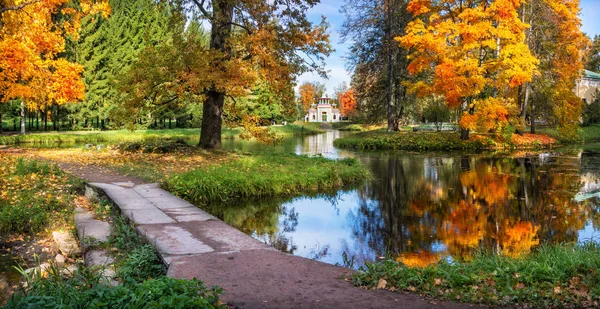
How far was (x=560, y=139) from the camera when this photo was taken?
112 ft

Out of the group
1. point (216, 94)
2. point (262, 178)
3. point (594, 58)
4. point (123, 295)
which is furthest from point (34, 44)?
point (594, 58)

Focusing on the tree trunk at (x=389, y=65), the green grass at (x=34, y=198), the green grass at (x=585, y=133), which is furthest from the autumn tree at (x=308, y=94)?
the green grass at (x=34, y=198)

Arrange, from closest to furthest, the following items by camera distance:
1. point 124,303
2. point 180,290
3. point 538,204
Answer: point 124,303 → point 180,290 → point 538,204

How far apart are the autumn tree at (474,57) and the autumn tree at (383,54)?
5639 millimetres

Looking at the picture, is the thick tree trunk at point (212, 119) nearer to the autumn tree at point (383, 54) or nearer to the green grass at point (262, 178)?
the green grass at point (262, 178)

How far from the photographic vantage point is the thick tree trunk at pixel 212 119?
18.4 metres

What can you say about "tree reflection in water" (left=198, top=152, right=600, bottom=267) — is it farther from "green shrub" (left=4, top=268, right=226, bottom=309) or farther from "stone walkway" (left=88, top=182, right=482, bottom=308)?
"green shrub" (left=4, top=268, right=226, bottom=309)

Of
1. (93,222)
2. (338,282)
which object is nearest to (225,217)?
(93,222)

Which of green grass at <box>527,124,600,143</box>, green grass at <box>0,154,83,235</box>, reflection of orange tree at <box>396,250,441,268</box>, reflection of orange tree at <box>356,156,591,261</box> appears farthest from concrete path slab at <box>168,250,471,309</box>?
green grass at <box>527,124,600,143</box>

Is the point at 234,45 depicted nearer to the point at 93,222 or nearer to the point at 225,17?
the point at 225,17

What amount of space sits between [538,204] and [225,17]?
1171 centimetres

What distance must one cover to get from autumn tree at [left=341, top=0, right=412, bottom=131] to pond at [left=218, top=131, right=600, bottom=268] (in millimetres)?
17655

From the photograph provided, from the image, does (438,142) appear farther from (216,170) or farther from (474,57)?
(216,170)

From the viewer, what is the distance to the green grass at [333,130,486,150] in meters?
29.3
